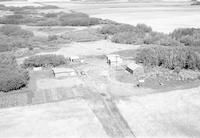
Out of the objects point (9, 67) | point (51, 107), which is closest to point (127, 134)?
point (51, 107)

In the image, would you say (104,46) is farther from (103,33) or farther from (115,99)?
(115,99)

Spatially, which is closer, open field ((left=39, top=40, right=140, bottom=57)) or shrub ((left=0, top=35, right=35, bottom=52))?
open field ((left=39, top=40, right=140, bottom=57))

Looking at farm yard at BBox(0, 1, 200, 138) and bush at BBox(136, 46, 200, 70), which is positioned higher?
bush at BBox(136, 46, 200, 70)

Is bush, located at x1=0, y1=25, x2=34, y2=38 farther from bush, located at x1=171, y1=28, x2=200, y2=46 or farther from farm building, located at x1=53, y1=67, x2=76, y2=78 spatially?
bush, located at x1=171, y1=28, x2=200, y2=46

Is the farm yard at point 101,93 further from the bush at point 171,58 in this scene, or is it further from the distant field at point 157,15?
the distant field at point 157,15

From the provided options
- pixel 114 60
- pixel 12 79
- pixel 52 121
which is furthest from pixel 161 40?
pixel 52 121

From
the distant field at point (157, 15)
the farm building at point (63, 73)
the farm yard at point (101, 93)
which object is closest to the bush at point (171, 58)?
the farm yard at point (101, 93)

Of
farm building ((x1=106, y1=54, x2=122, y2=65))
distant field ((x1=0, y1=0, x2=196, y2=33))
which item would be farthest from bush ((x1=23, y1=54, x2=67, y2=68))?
distant field ((x1=0, y1=0, x2=196, y2=33))

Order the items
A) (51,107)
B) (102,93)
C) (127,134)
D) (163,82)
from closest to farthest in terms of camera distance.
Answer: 1. (127,134)
2. (51,107)
3. (102,93)
4. (163,82)
